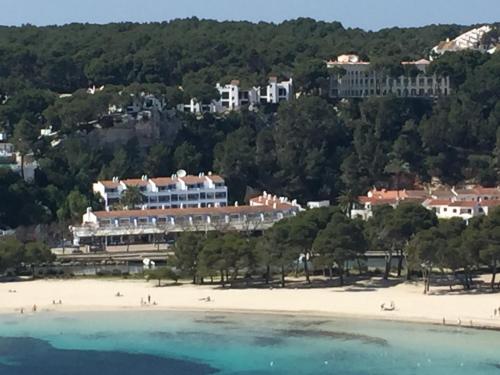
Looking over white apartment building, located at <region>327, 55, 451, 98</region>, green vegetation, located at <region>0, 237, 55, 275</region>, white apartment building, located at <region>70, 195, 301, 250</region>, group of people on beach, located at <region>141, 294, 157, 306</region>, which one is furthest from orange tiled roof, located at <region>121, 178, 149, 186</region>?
group of people on beach, located at <region>141, 294, 157, 306</region>

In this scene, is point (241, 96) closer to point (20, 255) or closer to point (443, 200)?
point (443, 200)

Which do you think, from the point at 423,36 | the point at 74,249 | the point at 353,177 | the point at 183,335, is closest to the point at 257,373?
the point at 183,335

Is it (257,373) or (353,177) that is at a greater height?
(353,177)

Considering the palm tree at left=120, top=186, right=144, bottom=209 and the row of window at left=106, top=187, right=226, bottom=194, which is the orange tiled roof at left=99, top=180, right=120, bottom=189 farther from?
the palm tree at left=120, top=186, right=144, bottom=209

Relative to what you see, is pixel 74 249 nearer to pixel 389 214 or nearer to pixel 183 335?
pixel 389 214

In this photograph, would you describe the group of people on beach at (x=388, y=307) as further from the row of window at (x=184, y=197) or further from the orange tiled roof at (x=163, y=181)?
the orange tiled roof at (x=163, y=181)

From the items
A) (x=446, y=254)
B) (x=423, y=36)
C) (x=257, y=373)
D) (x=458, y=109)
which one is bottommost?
(x=257, y=373)
